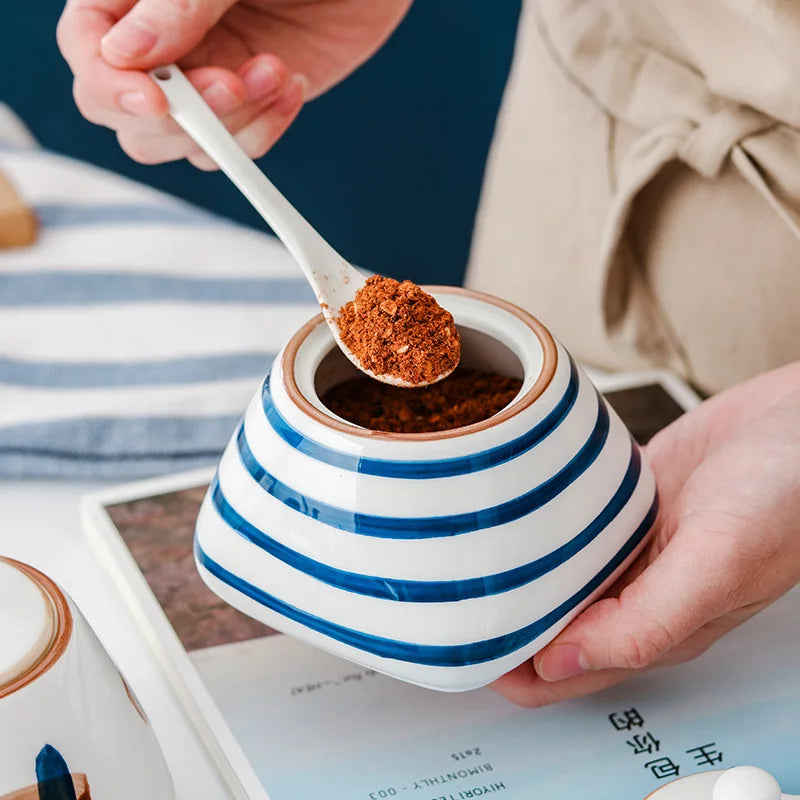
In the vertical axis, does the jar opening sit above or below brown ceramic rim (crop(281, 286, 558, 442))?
below

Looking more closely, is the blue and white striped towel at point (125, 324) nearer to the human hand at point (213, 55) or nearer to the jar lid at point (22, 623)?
the human hand at point (213, 55)

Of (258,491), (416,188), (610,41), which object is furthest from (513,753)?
(416,188)

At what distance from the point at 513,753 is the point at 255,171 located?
0.33 meters

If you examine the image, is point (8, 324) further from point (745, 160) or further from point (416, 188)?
point (416, 188)

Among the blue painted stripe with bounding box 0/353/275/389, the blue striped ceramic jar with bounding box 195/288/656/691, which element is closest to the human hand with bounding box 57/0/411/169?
the blue painted stripe with bounding box 0/353/275/389

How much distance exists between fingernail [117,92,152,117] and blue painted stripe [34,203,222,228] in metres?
0.35

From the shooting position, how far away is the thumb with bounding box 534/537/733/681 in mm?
495

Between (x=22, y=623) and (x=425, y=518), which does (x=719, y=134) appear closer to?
(x=425, y=518)

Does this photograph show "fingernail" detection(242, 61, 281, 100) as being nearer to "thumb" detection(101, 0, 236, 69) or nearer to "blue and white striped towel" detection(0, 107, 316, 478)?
"thumb" detection(101, 0, 236, 69)

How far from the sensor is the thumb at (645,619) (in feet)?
1.62

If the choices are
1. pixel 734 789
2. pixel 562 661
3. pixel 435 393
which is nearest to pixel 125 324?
pixel 435 393

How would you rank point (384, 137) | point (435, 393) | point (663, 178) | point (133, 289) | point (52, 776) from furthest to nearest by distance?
1. point (384, 137)
2. point (133, 289)
3. point (663, 178)
4. point (435, 393)
5. point (52, 776)

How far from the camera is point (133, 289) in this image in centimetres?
92

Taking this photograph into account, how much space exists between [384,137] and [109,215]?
94 cm
